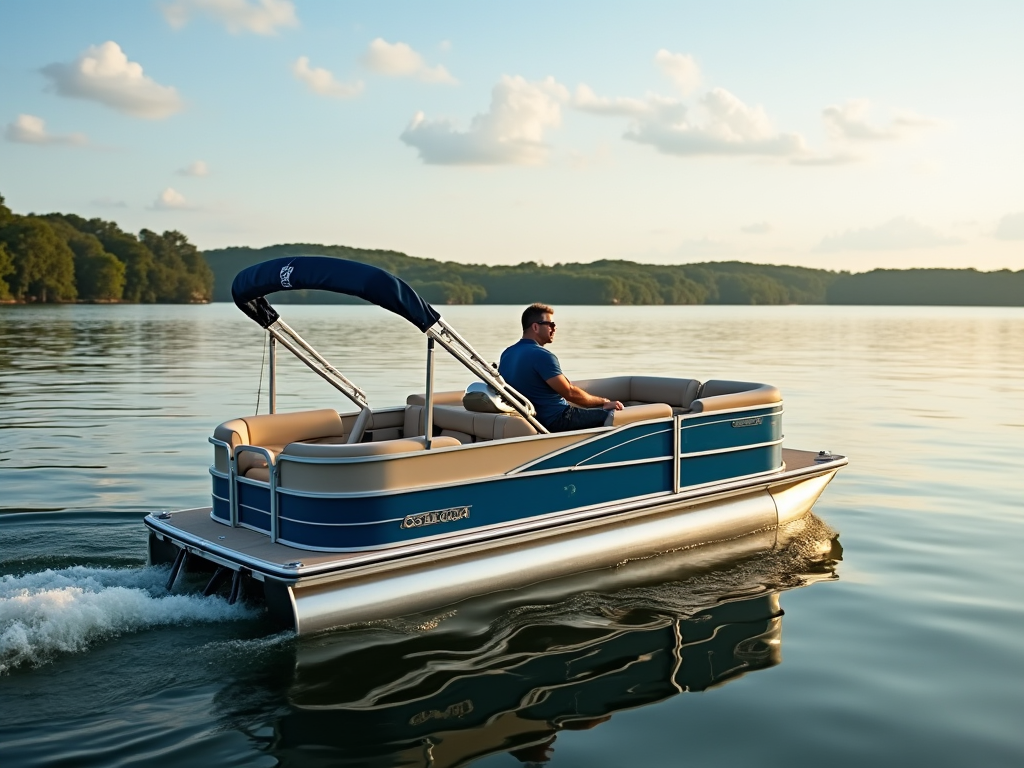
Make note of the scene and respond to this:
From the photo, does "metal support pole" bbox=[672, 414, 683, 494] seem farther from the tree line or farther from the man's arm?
the tree line

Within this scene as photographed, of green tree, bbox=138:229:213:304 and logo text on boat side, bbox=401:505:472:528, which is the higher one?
green tree, bbox=138:229:213:304

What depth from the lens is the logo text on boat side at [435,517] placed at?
6086 millimetres

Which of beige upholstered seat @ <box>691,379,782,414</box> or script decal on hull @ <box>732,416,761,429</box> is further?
script decal on hull @ <box>732,416,761,429</box>

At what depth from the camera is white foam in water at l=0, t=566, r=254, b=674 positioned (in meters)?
5.35

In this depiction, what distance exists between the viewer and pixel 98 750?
4.35 metres

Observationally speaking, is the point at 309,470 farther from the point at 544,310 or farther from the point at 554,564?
the point at 544,310

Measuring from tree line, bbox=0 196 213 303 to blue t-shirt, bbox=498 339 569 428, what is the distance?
103 metres

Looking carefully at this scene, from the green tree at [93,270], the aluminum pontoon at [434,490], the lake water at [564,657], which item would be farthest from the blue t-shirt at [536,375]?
the green tree at [93,270]

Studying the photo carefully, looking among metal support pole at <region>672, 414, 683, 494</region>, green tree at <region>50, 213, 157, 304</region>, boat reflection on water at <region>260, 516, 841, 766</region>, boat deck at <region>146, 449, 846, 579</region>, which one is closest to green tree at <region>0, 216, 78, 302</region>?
green tree at <region>50, 213, 157, 304</region>

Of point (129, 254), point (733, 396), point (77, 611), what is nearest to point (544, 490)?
point (733, 396)

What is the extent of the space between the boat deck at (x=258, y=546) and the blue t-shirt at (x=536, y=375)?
987 millimetres

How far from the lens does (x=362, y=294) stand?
5859 mm

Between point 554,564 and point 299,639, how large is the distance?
1955 millimetres

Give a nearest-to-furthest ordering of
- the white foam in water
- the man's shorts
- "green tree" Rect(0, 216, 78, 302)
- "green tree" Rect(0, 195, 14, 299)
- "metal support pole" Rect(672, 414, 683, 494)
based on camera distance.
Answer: the white foam in water < the man's shorts < "metal support pole" Rect(672, 414, 683, 494) < "green tree" Rect(0, 195, 14, 299) < "green tree" Rect(0, 216, 78, 302)
